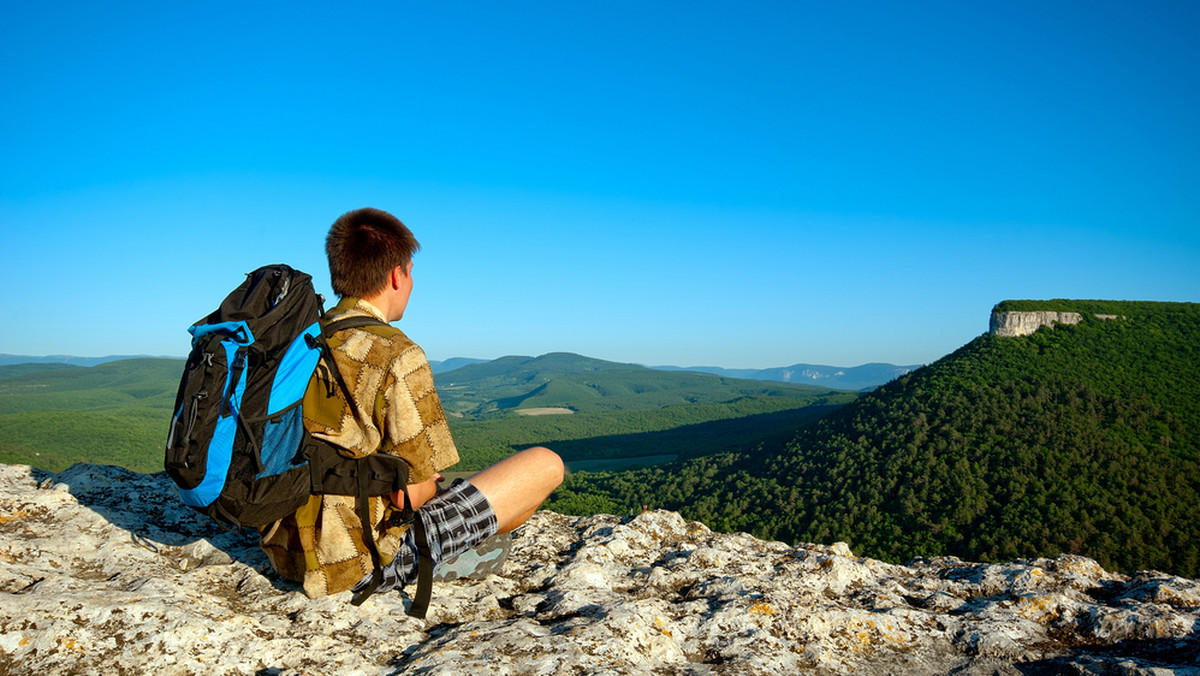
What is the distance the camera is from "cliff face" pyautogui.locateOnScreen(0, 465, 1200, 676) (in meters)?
3.06

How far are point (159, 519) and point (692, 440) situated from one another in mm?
97398

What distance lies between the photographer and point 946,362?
67875 millimetres

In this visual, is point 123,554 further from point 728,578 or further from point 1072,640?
point 1072,640

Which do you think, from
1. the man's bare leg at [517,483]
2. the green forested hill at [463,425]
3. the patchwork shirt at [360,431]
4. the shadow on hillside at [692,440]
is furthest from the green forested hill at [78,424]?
the shadow on hillside at [692,440]

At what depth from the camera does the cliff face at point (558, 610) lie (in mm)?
3064

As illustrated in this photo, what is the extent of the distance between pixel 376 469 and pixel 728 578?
9.17 ft

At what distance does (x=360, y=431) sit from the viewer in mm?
3539

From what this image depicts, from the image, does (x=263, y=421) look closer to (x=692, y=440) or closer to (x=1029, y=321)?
(x=1029, y=321)

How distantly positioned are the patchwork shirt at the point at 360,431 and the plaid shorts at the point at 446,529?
4.0 inches

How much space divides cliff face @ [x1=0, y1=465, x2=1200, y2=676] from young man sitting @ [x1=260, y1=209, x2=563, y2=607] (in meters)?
0.30

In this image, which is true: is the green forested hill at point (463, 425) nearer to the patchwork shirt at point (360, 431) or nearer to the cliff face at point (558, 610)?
the cliff face at point (558, 610)

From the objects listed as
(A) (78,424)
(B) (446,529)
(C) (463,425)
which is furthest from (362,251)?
(C) (463,425)

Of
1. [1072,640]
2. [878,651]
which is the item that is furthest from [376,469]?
[1072,640]

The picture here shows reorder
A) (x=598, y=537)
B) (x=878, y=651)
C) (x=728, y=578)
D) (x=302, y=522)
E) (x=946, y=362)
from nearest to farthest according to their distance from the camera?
(x=302, y=522)
(x=878, y=651)
(x=728, y=578)
(x=598, y=537)
(x=946, y=362)
